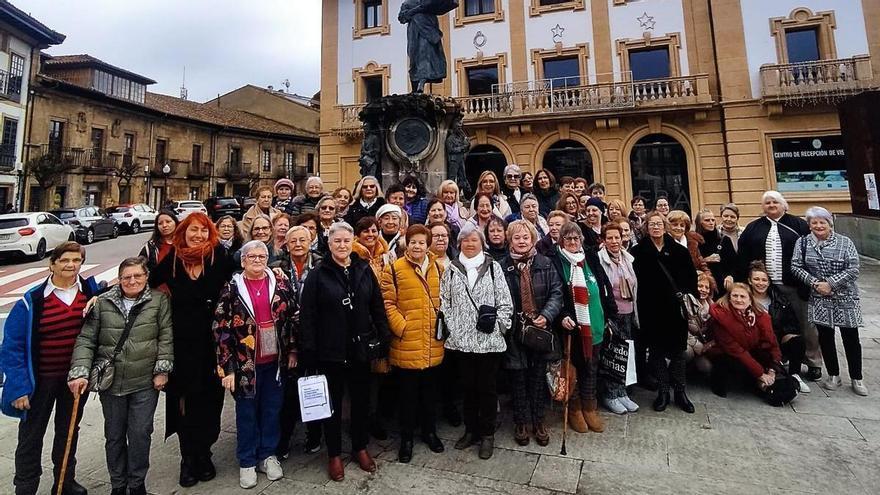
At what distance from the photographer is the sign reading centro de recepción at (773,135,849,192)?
629 inches

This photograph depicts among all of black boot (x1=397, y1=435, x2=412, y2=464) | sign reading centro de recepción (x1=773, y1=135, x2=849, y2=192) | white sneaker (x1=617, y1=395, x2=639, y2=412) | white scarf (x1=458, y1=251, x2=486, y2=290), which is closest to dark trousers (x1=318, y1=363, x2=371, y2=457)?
black boot (x1=397, y1=435, x2=412, y2=464)

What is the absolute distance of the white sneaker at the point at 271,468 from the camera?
10.0ft

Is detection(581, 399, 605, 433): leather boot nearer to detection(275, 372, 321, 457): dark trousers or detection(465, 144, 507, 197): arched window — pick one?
detection(275, 372, 321, 457): dark trousers

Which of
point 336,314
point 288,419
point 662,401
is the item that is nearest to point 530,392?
point 662,401

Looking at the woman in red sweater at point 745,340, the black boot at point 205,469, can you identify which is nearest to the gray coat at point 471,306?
the black boot at point 205,469

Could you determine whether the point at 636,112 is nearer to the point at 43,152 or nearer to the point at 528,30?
the point at 528,30

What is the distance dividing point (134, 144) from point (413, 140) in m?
32.7

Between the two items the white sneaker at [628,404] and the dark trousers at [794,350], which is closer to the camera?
the white sneaker at [628,404]

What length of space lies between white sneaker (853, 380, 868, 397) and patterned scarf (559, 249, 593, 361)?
2.84 m

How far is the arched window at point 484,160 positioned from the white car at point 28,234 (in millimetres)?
15410

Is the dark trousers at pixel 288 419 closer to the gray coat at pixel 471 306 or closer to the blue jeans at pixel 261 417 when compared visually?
the blue jeans at pixel 261 417

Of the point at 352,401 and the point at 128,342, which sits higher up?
the point at 128,342

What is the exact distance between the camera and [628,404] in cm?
402

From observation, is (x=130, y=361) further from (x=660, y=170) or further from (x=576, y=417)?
(x=660, y=170)
